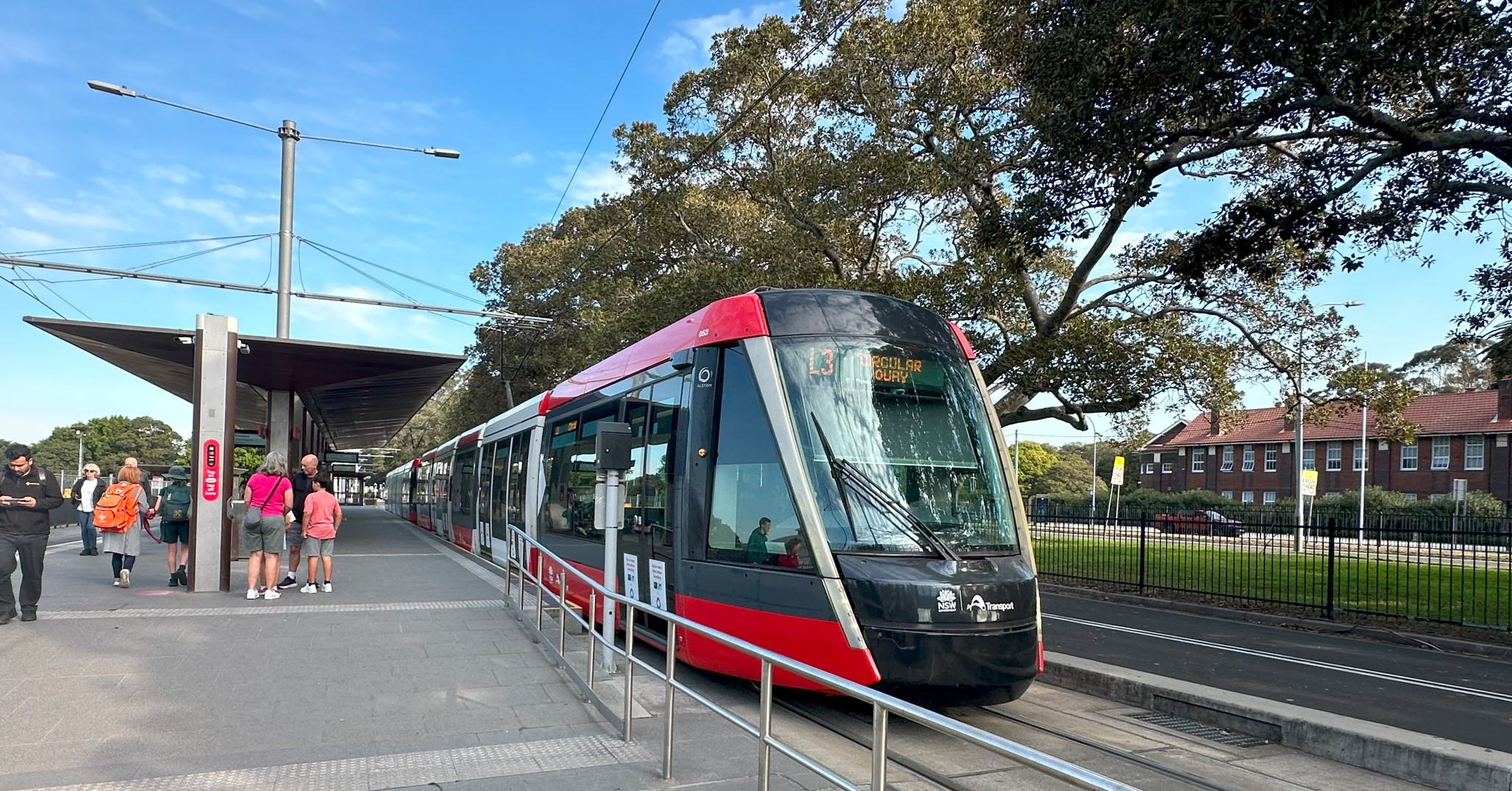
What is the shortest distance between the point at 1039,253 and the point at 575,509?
6741 millimetres

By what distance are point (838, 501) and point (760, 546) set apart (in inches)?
27.3

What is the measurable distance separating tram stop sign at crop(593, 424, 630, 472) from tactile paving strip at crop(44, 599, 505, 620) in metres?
4.52

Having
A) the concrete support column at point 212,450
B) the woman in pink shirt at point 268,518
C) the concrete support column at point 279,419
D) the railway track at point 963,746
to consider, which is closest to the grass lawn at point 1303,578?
the railway track at point 963,746

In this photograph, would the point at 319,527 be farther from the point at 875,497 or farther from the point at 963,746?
the point at 963,746

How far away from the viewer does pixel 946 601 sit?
239 inches

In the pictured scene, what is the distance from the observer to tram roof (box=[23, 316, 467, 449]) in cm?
1297

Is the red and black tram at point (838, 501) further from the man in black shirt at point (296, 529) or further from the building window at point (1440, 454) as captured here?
the building window at point (1440, 454)

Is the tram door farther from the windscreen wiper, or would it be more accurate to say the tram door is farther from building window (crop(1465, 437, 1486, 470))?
building window (crop(1465, 437, 1486, 470))

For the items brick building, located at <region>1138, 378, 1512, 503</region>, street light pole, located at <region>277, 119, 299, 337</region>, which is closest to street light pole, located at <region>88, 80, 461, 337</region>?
street light pole, located at <region>277, 119, 299, 337</region>

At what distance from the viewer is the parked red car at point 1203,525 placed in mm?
16250

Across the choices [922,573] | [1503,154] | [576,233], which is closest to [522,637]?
[922,573]

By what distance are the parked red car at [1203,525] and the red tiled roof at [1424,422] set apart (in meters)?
25.3

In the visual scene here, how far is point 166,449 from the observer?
107188 mm

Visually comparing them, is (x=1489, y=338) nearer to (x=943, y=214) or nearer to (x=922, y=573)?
(x=922, y=573)
